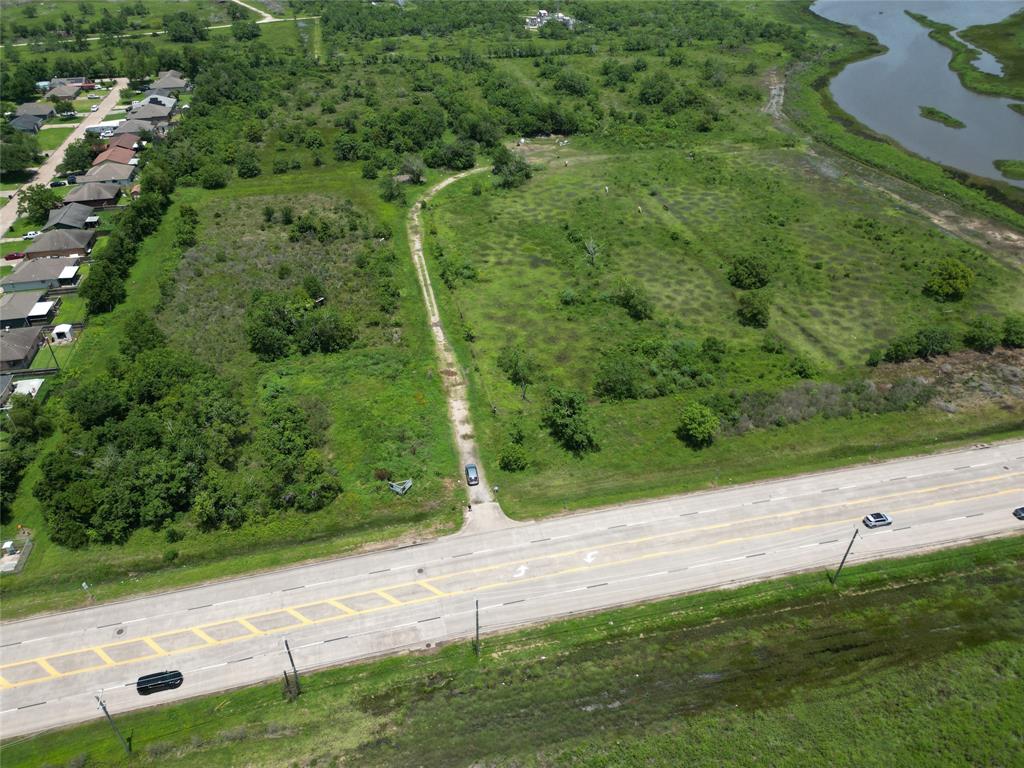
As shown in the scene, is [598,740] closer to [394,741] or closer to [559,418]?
[394,741]

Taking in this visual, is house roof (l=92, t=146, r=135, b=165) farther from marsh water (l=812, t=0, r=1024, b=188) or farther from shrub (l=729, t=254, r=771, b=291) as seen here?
marsh water (l=812, t=0, r=1024, b=188)

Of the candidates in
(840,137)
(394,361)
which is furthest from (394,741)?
(840,137)

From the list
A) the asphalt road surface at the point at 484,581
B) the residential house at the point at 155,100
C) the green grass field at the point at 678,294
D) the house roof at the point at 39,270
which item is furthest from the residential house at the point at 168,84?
the asphalt road surface at the point at 484,581

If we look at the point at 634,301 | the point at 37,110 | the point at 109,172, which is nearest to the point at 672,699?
the point at 634,301

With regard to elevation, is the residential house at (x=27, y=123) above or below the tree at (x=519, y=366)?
above

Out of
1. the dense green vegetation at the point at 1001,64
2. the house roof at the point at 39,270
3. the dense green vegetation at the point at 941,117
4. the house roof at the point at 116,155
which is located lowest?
the house roof at the point at 39,270

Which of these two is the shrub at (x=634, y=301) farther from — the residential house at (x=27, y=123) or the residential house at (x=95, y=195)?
the residential house at (x=27, y=123)
